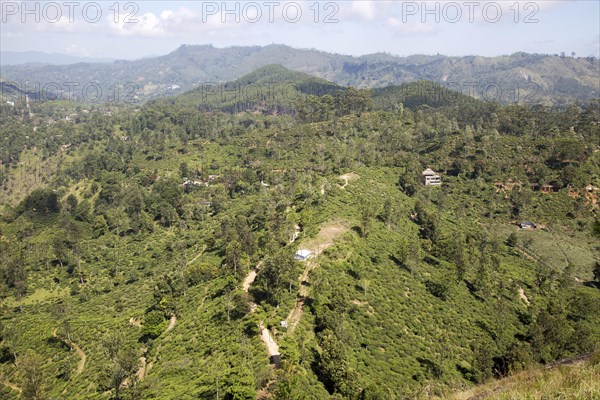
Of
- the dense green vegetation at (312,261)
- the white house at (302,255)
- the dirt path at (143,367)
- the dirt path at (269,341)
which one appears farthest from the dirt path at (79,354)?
the white house at (302,255)

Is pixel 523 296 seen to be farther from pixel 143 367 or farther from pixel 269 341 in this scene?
pixel 143 367

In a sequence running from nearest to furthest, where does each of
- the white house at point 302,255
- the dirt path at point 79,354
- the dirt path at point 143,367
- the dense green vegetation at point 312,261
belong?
the dense green vegetation at point 312,261, the dirt path at point 143,367, the dirt path at point 79,354, the white house at point 302,255

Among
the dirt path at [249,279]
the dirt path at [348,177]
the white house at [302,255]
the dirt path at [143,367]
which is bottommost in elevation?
the dirt path at [143,367]

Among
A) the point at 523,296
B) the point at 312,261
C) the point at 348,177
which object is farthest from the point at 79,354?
the point at 523,296

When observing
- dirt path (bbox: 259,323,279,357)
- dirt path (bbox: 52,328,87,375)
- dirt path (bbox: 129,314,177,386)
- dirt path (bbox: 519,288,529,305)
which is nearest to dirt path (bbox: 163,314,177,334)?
dirt path (bbox: 129,314,177,386)

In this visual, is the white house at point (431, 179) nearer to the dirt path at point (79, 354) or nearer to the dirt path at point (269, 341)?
the dirt path at point (269, 341)

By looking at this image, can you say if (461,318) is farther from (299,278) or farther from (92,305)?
(92,305)

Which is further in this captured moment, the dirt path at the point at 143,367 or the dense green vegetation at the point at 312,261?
the dirt path at the point at 143,367
